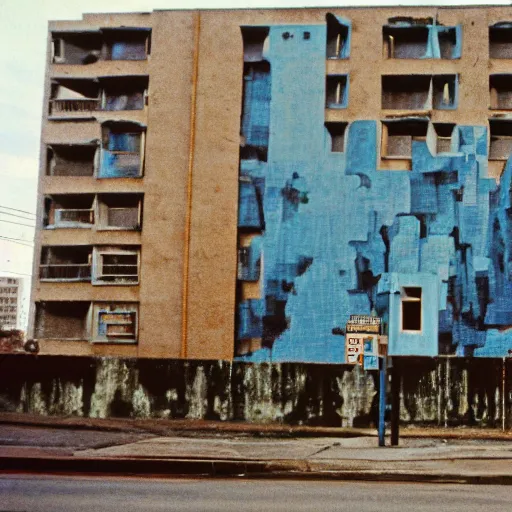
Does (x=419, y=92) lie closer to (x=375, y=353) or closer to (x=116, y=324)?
(x=116, y=324)

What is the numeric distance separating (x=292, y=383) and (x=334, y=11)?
64.4 feet

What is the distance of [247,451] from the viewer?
15328 mm

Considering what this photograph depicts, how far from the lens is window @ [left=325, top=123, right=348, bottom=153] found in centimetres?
3522

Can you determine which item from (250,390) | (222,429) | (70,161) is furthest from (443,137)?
(222,429)

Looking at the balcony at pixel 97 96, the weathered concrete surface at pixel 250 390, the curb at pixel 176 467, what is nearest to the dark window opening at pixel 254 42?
the balcony at pixel 97 96

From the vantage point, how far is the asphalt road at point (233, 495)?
354 inches

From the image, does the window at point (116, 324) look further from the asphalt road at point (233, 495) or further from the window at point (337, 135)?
the asphalt road at point (233, 495)

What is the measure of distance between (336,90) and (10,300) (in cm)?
16102

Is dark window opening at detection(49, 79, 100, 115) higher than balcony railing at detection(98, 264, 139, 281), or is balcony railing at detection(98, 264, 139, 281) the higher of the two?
dark window opening at detection(49, 79, 100, 115)

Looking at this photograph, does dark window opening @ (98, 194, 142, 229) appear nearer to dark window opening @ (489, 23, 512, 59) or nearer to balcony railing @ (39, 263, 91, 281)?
balcony railing @ (39, 263, 91, 281)

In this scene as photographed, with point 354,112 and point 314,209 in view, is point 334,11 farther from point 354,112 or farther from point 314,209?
point 314,209

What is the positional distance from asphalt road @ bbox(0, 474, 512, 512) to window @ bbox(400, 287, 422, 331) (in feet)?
73.7

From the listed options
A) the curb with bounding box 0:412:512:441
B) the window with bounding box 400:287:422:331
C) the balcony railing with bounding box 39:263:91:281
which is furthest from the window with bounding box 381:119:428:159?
the curb with bounding box 0:412:512:441

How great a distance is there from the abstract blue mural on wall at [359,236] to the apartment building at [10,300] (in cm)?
15398
